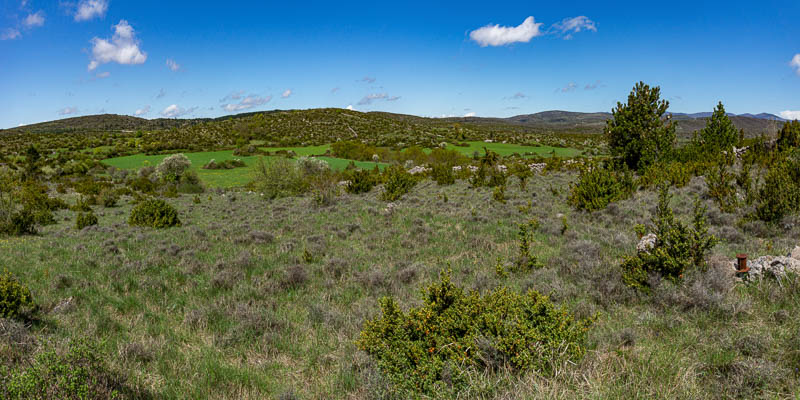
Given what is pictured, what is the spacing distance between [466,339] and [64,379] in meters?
3.01

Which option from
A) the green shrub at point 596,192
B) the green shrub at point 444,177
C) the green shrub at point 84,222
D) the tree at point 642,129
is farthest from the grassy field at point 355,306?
the green shrub at point 444,177

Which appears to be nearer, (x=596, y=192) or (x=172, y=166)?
(x=596, y=192)

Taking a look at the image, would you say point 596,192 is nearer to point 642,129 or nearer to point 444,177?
point 642,129

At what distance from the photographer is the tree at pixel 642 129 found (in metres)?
16.2

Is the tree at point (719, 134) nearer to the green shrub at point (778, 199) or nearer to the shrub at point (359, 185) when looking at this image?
the green shrub at point (778, 199)

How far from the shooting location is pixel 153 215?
12781 mm

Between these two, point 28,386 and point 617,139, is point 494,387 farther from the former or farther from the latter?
point 617,139

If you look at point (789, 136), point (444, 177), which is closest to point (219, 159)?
point (444, 177)

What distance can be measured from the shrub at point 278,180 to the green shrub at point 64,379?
2124 centimetres

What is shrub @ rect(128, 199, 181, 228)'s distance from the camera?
12508mm

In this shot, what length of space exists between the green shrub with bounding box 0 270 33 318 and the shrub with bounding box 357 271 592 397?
4463 millimetres

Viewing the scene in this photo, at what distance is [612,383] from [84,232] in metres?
15.6

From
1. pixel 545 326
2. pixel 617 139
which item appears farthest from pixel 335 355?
pixel 617 139

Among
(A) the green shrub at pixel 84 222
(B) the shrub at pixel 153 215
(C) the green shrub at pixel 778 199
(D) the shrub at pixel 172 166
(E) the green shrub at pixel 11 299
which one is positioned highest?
(D) the shrub at pixel 172 166
